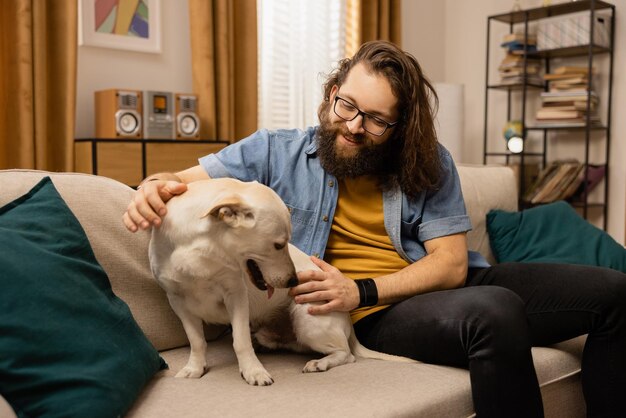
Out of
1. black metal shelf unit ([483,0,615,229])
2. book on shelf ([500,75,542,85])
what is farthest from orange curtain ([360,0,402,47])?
book on shelf ([500,75,542,85])

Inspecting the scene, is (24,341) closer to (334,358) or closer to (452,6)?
(334,358)

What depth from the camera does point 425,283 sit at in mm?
1734

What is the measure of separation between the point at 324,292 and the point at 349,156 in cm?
42

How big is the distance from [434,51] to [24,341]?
487 cm

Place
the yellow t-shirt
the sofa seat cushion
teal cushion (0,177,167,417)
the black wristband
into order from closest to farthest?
teal cushion (0,177,167,417) → the sofa seat cushion → the black wristband → the yellow t-shirt

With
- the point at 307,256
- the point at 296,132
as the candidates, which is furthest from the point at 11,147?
the point at 307,256

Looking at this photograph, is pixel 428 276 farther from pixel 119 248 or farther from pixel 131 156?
pixel 131 156

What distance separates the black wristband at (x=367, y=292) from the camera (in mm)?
1646

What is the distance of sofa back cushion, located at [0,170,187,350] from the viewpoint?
1.61m

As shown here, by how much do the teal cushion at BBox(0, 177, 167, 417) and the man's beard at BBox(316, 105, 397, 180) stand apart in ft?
2.27

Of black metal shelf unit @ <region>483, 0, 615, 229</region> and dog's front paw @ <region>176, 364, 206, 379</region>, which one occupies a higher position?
black metal shelf unit @ <region>483, 0, 615, 229</region>

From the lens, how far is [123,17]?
384cm

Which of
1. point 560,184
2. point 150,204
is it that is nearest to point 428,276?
point 150,204

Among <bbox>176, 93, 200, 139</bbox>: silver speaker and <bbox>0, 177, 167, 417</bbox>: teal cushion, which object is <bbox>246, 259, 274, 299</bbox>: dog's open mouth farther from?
<bbox>176, 93, 200, 139</bbox>: silver speaker
